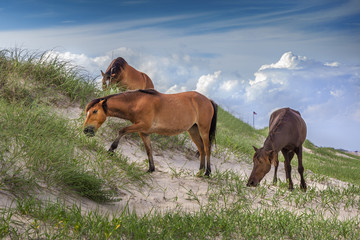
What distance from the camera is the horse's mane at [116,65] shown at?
9.71 metres

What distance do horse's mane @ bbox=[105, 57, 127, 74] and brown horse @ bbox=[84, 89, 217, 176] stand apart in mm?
3507

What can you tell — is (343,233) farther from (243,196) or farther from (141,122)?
(141,122)

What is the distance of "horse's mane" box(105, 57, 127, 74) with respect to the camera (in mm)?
9709

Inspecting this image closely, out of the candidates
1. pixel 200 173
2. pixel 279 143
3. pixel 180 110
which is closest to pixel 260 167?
pixel 279 143

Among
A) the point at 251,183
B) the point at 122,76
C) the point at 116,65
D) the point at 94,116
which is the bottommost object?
the point at 251,183

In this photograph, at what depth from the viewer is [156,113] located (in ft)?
19.7

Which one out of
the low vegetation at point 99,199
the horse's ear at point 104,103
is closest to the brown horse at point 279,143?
the low vegetation at point 99,199

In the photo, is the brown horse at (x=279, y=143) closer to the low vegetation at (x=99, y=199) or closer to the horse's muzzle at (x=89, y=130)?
the low vegetation at (x=99, y=199)

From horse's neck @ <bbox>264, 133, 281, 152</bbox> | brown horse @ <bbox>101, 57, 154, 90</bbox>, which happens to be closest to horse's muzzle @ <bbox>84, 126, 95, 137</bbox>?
horse's neck @ <bbox>264, 133, 281, 152</bbox>

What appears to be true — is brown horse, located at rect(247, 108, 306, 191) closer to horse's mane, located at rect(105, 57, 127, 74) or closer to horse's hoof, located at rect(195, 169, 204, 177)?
horse's hoof, located at rect(195, 169, 204, 177)

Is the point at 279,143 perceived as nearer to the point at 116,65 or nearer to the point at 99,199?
the point at 99,199

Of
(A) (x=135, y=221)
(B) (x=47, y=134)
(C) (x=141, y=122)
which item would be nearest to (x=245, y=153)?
(C) (x=141, y=122)

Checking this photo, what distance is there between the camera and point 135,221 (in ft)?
13.6

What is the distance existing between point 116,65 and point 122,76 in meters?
0.34
